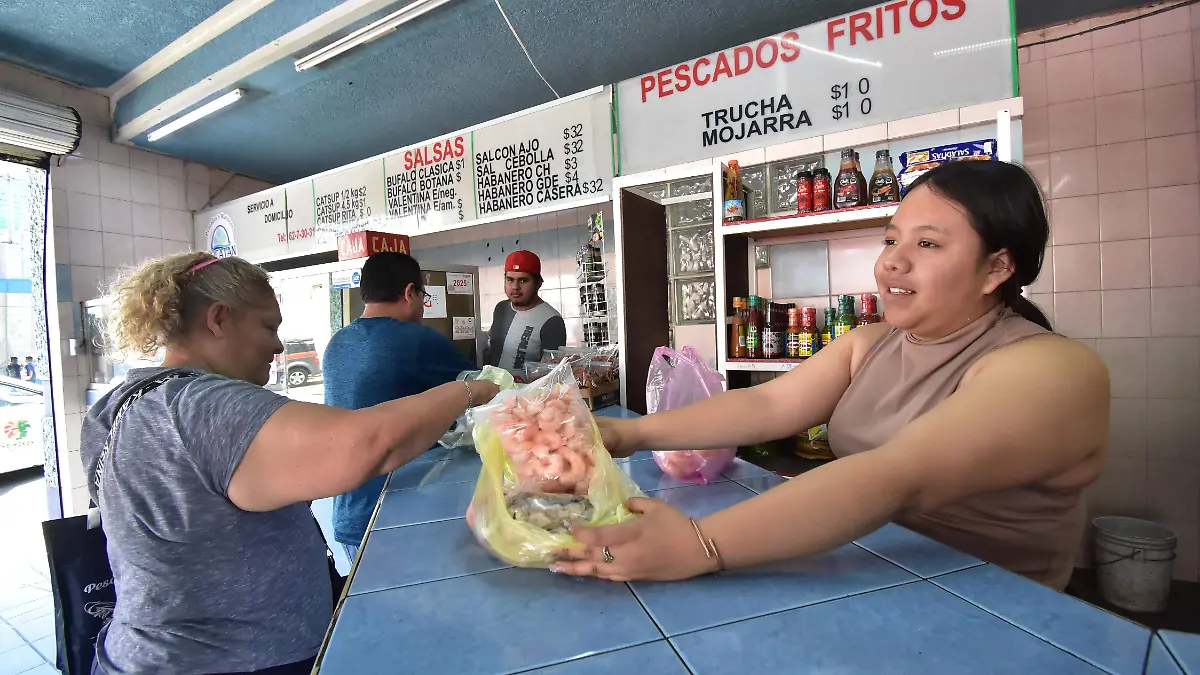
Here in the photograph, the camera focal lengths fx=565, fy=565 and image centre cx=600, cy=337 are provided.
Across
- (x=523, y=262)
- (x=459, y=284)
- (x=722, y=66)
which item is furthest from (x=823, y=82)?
(x=459, y=284)

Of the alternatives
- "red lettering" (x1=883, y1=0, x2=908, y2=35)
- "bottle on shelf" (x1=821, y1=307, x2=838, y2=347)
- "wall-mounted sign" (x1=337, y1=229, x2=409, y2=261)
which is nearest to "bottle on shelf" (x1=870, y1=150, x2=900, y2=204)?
"bottle on shelf" (x1=821, y1=307, x2=838, y2=347)

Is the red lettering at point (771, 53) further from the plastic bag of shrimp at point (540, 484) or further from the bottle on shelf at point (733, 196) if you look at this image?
the plastic bag of shrimp at point (540, 484)

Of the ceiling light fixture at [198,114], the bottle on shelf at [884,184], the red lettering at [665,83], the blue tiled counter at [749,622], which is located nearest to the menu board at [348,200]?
the ceiling light fixture at [198,114]

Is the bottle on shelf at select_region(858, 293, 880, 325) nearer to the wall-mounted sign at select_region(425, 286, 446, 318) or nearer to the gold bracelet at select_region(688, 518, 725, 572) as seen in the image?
the gold bracelet at select_region(688, 518, 725, 572)

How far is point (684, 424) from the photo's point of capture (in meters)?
1.23

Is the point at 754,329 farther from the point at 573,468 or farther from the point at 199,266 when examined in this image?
the point at 199,266

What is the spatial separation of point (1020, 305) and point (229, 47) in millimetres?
4437

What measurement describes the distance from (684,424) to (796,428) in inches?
11.5

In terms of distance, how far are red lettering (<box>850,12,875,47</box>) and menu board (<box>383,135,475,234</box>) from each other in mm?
2447

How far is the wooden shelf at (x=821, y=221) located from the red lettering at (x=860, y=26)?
2.75 feet

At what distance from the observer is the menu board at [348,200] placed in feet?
14.4

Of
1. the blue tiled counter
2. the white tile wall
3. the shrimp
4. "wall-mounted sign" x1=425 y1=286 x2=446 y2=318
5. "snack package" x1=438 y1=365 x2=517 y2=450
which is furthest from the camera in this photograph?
the white tile wall

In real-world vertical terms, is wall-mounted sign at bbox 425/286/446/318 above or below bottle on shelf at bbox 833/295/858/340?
above

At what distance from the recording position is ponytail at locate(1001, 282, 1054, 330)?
3.44 feet
